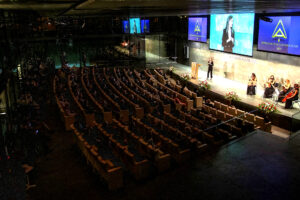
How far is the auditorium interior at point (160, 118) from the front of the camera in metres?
5.44

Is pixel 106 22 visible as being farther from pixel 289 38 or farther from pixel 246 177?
pixel 246 177

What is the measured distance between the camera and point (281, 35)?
37.2ft

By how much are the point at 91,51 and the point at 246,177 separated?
1841 centimetres

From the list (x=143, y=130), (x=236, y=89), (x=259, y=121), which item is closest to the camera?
(x=143, y=130)

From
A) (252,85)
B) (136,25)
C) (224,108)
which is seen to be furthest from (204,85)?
(136,25)

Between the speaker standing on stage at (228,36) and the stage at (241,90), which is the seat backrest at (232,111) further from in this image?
the speaker standing on stage at (228,36)

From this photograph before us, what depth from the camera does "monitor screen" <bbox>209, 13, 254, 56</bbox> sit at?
13109 mm

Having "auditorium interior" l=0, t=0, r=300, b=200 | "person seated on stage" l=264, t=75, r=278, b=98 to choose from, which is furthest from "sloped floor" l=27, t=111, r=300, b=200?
"person seated on stage" l=264, t=75, r=278, b=98

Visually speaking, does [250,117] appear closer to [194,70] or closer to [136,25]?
[194,70]

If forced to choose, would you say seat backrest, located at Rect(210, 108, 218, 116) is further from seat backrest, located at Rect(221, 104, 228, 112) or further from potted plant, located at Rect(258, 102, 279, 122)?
potted plant, located at Rect(258, 102, 279, 122)

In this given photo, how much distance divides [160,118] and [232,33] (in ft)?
22.6

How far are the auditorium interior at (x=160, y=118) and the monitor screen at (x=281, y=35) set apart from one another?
0.15 feet

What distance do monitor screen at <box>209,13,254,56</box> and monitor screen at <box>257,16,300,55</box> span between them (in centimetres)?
77

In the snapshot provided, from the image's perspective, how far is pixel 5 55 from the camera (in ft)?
13.2
